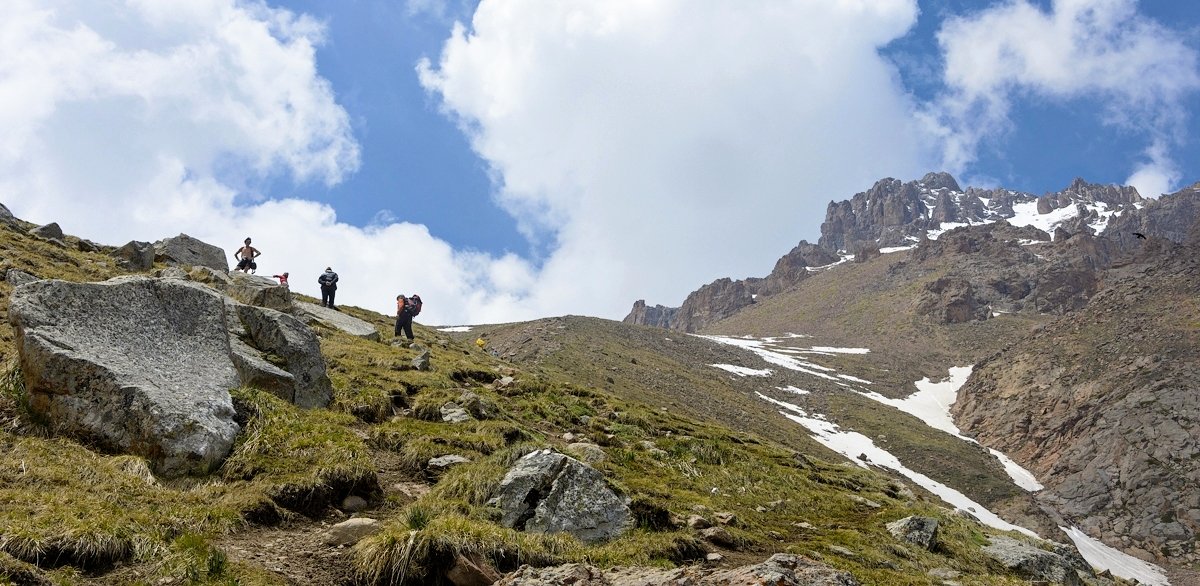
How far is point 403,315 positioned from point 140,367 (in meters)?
18.3

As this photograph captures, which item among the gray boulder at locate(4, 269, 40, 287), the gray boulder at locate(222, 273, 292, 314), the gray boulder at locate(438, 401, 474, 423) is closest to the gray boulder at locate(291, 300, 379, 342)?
the gray boulder at locate(222, 273, 292, 314)

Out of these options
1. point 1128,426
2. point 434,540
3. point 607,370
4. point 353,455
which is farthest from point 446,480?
point 1128,426

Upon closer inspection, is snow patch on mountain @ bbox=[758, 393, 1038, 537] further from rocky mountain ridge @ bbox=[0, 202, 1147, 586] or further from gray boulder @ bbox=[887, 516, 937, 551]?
gray boulder @ bbox=[887, 516, 937, 551]

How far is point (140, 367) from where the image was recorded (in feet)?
32.8

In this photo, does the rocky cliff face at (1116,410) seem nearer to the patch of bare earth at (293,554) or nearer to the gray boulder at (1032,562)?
the gray boulder at (1032,562)

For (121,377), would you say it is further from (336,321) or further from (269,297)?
(336,321)

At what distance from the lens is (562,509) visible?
9.80 metres

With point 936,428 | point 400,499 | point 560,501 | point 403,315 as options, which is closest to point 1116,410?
point 936,428

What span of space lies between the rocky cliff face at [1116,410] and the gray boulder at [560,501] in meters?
63.0

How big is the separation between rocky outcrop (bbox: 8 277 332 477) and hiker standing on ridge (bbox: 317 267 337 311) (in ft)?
54.2

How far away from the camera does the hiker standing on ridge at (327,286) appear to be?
93.7ft

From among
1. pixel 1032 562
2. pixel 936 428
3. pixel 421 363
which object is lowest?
pixel 1032 562

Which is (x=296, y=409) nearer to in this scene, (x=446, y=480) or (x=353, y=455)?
(x=353, y=455)

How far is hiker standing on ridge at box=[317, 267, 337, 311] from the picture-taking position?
28562 mm
